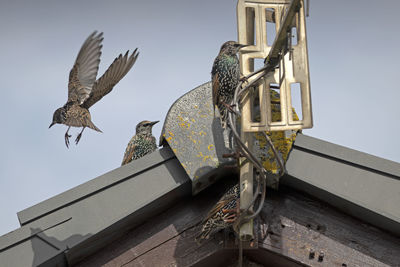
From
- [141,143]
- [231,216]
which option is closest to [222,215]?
[231,216]

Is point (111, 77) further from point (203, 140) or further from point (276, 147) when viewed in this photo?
point (276, 147)

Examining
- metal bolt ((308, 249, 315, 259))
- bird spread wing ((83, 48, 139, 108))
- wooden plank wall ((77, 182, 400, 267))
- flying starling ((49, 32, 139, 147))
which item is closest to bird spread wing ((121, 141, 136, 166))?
flying starling ((49, 32, 139, 147))

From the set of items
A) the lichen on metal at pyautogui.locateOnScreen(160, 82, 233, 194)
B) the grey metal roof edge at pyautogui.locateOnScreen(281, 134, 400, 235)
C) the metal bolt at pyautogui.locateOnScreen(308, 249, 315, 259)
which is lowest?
the metal bolt at pyautogui.locateOnScreen(308, 249, 315, 259)

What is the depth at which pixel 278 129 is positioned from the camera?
102 inches

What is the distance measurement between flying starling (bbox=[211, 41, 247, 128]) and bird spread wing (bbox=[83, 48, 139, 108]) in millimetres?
1160

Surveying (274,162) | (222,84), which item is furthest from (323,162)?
(222,84)

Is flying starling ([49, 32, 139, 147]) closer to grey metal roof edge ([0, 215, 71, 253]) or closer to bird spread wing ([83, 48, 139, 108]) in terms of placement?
bird spread wing ([83, 48, 139, 108])

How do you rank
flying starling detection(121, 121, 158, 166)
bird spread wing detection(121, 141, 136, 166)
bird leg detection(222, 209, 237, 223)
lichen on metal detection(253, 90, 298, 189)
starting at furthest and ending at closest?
flying starling detection(121, 121, 158, 166)
bird spread wing detection(121, 141, 136, 166)
lichen on metal detection(253, 90, 298, 189)
bird leg detection(222, 209, 237, 223)

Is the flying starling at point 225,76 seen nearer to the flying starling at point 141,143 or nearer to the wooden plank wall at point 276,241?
the wooden plank wall at point 276,241

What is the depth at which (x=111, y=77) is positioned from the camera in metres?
5.77

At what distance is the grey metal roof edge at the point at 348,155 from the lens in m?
2.62

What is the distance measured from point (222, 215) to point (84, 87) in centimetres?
418

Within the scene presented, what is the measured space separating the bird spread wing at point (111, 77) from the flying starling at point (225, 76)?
1.16 metres

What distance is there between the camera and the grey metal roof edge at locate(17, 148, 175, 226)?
2.64 meters
